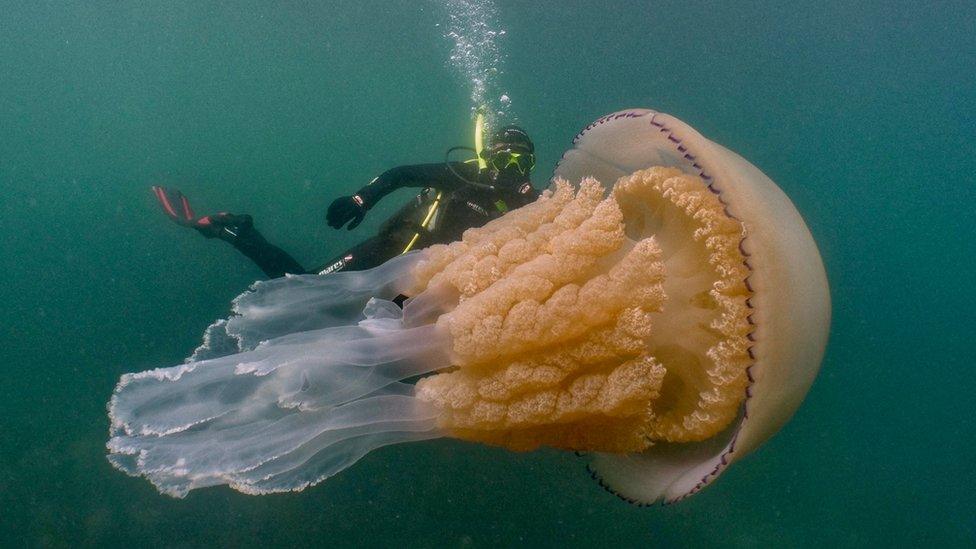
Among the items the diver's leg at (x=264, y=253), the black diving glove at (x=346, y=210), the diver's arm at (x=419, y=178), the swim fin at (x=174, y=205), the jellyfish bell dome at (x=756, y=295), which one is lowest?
the jellyfish bell dome at (x=756, y=295)

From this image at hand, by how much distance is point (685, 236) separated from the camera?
7.24 ft

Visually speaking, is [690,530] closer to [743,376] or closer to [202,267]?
[743,376]

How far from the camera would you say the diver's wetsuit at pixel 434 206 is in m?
4.95

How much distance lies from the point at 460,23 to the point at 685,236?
94.3ft

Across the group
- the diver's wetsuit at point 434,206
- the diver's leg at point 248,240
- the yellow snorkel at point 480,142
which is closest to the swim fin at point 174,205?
the diver's leg at point 248,240

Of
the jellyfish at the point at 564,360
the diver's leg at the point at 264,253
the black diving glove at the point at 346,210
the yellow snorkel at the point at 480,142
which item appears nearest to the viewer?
the jellyfish at the point at 564,360

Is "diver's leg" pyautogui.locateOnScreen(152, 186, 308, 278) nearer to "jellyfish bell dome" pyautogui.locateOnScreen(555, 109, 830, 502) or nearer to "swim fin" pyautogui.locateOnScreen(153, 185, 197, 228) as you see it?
"swim fin" pyautogui.locateOnScreen(153, 185, 197, 228)

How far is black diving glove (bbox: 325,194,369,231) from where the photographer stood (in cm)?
441

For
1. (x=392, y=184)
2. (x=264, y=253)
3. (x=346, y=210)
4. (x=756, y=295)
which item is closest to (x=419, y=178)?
(x=392, y=184)

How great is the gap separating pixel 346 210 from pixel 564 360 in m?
3.00

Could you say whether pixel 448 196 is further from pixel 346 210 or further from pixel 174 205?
pixel 174 205

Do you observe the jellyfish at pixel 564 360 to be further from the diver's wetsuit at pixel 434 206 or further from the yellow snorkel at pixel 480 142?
the yellow snorkel at pixel 480 142

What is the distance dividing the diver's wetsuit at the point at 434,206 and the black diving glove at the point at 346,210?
12cm

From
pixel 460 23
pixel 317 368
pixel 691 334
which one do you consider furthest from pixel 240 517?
pixel 460 23
